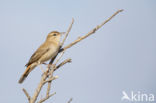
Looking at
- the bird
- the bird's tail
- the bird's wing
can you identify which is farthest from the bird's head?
the bird's tail

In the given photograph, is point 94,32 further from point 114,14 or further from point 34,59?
point 34,59

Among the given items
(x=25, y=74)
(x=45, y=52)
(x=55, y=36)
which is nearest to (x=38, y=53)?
(x=45, y=52)

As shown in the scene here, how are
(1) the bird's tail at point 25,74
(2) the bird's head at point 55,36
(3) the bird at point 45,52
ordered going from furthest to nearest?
1. (2) the bird's head at point 55,36
2. (3) the bird at point 45,52
3. (1) the bird's tail at point 25,74

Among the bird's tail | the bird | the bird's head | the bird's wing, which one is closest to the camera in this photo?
the bird's tail

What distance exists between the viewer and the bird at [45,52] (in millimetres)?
7318

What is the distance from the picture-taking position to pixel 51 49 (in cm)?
795

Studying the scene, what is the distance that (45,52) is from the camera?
8.16 meters

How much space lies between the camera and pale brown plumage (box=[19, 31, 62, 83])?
7.34 m

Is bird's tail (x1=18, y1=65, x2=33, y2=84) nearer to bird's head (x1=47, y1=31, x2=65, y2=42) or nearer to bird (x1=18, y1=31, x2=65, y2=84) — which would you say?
bird (x1=18, y1=31, x2=65, y2=84)

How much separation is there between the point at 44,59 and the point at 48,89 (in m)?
4.19

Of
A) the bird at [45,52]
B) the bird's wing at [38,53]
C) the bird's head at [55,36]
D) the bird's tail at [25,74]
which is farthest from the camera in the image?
the bird's head at [55,36]

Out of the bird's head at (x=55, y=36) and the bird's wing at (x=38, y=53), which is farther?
the bird's head at (x=55, y=36)

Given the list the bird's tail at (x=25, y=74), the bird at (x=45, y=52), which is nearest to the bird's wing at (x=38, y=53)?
the bird at (x=45, y=52)

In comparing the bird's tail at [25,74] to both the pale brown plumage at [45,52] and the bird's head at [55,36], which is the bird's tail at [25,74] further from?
the bird's head at [55,36]
